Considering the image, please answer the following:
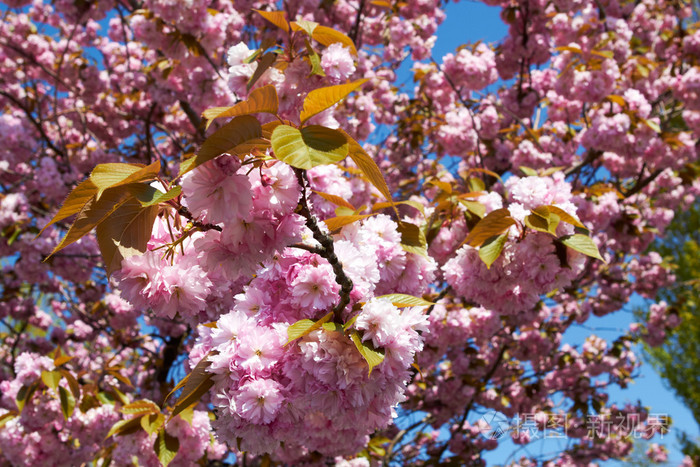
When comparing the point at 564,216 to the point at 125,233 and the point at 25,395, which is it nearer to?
the point at 125,233

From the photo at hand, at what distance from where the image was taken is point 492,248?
1.74 metres

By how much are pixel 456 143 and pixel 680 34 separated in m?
2.75

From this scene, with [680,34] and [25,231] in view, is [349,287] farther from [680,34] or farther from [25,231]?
[680,34]

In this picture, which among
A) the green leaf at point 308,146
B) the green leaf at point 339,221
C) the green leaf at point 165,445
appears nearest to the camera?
the green leaf at point 308,146

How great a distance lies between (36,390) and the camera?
272 centimetres

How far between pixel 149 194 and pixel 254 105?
24 centimetres

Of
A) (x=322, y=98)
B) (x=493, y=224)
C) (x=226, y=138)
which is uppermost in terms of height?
(x=493, y=224)

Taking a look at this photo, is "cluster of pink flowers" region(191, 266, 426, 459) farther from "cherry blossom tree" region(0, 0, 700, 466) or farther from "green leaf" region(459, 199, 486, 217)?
"green leaf" region(459, 199, 486, 217)

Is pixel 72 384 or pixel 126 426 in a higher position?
pixel 72 384

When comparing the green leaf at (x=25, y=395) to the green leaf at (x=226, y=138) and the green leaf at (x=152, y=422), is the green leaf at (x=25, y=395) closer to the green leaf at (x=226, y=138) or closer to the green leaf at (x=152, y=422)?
the green leaf at (x=152, y=422)

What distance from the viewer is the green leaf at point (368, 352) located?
0.98 meters

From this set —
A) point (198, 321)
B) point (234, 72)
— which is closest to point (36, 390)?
point (198, 321)

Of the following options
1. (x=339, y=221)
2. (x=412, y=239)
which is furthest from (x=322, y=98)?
(x=412, y=239)

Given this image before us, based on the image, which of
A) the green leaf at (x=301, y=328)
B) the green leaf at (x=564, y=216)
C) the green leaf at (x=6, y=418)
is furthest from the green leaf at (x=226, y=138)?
the green leaf at (x=6, y=418)
